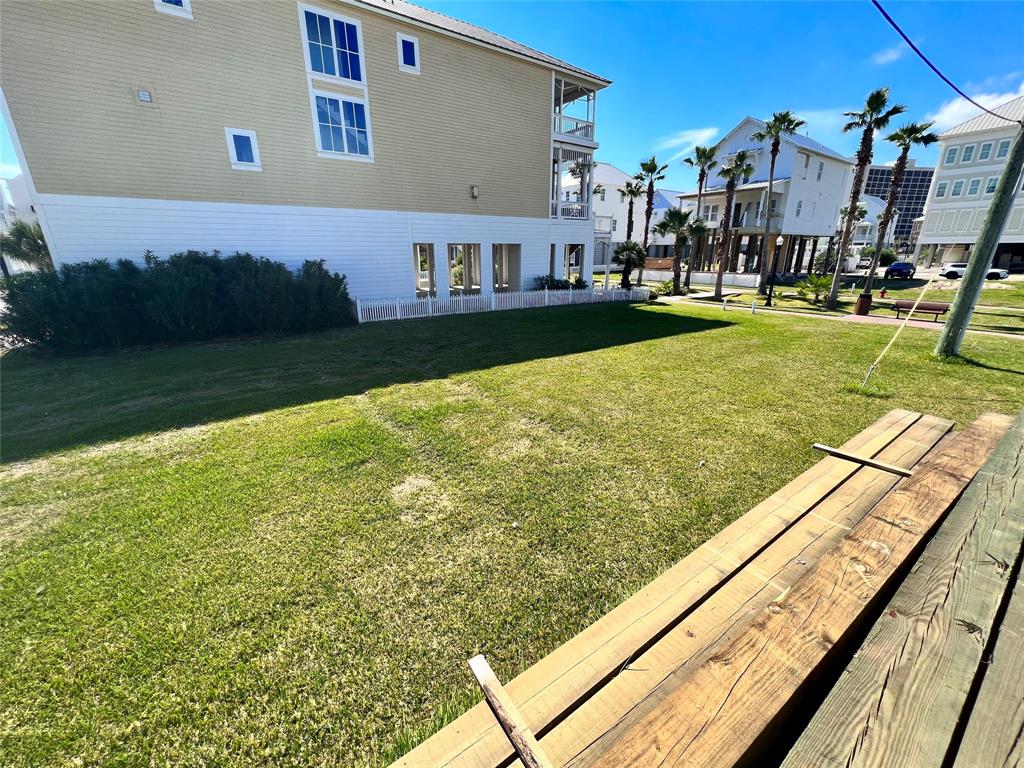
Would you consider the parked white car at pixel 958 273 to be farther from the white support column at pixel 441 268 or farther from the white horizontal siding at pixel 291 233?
the white support column at pixel 441 268

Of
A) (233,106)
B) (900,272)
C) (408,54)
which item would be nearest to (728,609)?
(233,106)

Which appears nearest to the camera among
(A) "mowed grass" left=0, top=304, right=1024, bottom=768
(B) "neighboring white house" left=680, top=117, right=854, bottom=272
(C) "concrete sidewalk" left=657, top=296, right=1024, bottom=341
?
(A) "mowed grass" left=0, top=304, right=1024, bottom=768

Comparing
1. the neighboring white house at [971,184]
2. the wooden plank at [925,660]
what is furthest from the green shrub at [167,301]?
the neighboring white house at [971,184]

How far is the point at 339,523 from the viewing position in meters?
3.31

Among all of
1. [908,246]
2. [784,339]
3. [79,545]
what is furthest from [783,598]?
[908,246]

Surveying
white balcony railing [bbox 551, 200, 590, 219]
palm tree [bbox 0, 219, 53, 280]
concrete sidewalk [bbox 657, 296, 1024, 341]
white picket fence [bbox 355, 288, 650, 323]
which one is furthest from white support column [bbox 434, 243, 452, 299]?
palm tree [bbox 0, 219, 53, 280]

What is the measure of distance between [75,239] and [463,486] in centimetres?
1362

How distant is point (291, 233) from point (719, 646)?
1544cm

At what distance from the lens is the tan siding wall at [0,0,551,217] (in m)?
9.91

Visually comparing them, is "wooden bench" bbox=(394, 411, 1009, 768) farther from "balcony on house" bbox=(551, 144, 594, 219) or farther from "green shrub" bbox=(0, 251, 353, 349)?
"balcony on house" bbox=(551, 144, 594, 219)

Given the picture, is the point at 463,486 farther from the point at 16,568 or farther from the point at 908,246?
the point at 908,246

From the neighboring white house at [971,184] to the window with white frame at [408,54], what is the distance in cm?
4472

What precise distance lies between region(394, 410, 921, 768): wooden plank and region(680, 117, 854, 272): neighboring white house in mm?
35819

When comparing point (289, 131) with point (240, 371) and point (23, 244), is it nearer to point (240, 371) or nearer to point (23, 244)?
point (240, 371)
